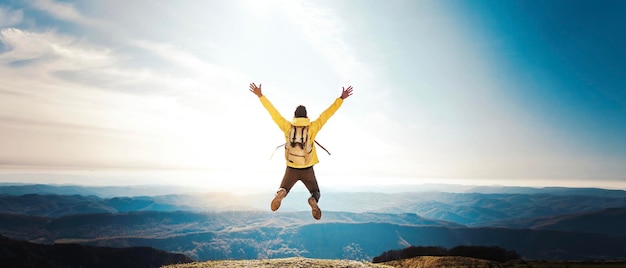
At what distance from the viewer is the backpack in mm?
10680

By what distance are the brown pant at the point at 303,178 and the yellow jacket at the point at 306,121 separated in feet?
0.92

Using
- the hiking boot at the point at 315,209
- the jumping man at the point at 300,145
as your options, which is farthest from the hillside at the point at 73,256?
the hiking boot at the point at 315,209

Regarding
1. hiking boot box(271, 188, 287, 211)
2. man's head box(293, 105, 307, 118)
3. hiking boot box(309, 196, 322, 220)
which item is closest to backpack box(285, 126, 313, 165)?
man's head box(293, 105, 307, 118)

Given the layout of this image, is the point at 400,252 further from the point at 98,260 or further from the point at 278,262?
the point at 98,260

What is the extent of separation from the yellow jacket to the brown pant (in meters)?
0.28

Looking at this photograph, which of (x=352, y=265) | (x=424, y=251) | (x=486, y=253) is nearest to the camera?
(x=352, y=265)

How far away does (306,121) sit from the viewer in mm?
10641

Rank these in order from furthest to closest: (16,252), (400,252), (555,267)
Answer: (16,252) < (400,252) < (555,267)

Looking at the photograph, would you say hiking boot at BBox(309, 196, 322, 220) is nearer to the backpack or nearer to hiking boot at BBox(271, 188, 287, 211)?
hiking boot at BBox(271, 188, 287, 211)

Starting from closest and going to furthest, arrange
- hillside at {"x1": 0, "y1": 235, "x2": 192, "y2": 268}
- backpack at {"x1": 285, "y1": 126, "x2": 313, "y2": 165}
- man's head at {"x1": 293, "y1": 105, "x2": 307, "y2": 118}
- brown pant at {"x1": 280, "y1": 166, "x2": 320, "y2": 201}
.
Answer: backpack at {"x1": 285, "y1": 126, "x2": 313, "y2": 165} → man's head at {"x1": 293, "y1": 105, "x2": 307, "y2": 118} → brown pant at {"x1": 280, "y1": 166, "x2": 320, "y2": 201} → hillside at {"x1": 0, "y1": 235, "x2": 192, "y2": 268}

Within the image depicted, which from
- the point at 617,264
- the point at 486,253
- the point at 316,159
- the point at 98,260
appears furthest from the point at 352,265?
the point at 98,260

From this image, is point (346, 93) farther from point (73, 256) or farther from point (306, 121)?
point (73, 256)

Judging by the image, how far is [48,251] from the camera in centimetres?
15488

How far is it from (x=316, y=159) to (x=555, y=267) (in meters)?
32.1
